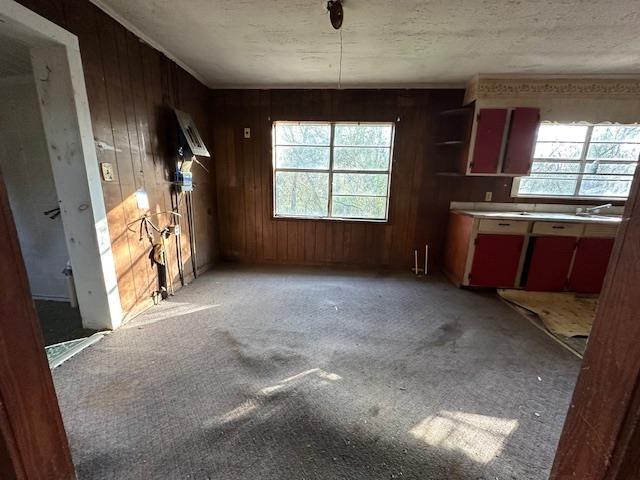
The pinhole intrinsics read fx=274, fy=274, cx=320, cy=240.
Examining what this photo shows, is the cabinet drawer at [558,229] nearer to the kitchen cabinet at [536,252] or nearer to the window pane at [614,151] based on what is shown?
the kitchen cabinet at [536,252]

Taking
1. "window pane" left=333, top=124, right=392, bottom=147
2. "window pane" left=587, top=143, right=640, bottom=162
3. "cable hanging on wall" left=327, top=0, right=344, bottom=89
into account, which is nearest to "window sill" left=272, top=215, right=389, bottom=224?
"window pane" left=333, top=124, right=392, bottom=147

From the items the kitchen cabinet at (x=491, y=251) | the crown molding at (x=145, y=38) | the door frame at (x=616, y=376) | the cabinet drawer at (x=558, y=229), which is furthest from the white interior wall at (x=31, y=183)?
the cabinet drawer at (x=558, y=229)

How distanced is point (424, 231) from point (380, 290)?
118cm

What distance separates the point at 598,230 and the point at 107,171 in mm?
4662

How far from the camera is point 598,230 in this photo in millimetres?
2906

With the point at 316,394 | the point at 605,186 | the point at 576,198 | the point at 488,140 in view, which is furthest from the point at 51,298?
the point at 605,186

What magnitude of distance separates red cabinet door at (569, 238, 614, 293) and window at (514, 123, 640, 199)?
83cm

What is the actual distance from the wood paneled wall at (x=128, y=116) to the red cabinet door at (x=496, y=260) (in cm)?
340

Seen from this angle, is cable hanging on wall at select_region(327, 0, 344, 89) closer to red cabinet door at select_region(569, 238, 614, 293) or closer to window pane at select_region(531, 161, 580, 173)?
window pane at select_region(531, 161, 580, 173)

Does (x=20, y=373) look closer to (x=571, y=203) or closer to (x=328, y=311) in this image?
(x=328, y=311)

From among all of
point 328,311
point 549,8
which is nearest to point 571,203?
point 549,8

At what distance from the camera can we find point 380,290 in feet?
10.6

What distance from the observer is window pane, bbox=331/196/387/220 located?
12.6ft

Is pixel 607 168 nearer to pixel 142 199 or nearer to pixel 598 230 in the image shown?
pixel 598 230
